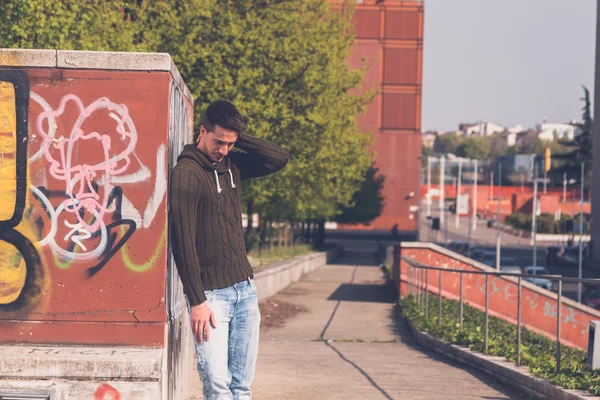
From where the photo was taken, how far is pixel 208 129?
16.8 feet

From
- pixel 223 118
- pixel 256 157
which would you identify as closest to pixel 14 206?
pixel 256 157

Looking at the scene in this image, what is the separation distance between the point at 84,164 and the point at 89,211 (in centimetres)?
30

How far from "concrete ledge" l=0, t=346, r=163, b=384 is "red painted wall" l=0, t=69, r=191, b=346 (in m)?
0.23

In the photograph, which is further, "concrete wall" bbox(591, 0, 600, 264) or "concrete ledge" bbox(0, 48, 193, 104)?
"concrete wall" bbox(591, 0, 600, 264)

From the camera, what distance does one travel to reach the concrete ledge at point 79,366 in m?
5.92

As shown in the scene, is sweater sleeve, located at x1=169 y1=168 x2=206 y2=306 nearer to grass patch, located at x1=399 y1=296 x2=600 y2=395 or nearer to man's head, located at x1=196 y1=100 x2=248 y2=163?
man's head, located at x1=196 y1=100 x2=248 y2=163

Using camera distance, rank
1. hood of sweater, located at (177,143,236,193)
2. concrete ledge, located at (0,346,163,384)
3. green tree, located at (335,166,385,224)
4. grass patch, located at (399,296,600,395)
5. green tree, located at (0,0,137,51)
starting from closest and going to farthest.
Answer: hood of sweater, located at (177,143,236,193) → concrete ledge, located at (0,346,163,384) → grass patch, located at (399,296,600,395) → green tree, located at (0,0,137,51) → green tree, located at (335,166,385,224)

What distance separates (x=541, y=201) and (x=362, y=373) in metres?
106

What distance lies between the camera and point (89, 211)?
626cm

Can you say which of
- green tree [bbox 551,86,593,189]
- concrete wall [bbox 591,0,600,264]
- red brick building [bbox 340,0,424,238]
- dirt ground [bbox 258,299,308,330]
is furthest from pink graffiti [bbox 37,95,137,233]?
green tree [bbox 551,86,593,189]

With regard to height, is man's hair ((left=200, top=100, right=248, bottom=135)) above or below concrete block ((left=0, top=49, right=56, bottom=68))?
below

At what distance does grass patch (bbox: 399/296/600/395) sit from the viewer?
8.84 metres

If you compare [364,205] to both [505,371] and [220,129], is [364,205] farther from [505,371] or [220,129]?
[220,129]

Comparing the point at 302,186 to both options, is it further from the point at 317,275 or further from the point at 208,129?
the point at 208,129
